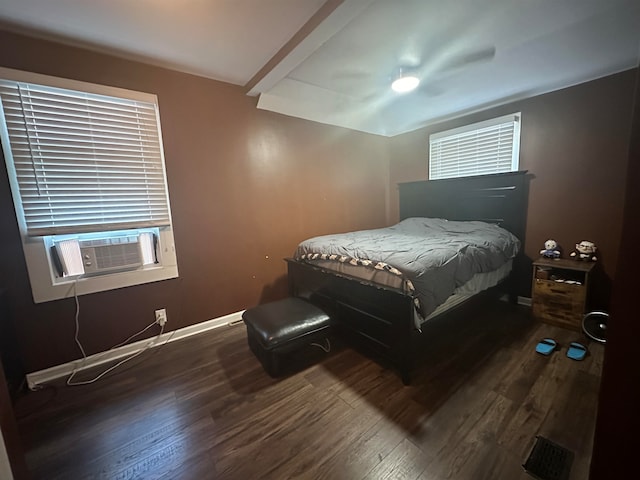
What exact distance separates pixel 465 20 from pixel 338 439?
9.27 feet

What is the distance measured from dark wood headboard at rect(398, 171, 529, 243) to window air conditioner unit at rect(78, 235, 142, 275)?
366cm

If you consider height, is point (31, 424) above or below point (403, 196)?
below

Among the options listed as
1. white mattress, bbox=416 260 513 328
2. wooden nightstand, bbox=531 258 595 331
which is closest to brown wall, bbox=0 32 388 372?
white mattress, bbox=416 260 513 328

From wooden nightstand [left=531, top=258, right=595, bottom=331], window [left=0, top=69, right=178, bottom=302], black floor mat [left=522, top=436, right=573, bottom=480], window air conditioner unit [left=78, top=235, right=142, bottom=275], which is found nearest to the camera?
black floor mat [left=522, top=436, right=573, bottom=480]

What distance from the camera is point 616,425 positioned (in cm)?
54

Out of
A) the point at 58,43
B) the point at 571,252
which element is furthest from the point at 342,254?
the point at 58,43

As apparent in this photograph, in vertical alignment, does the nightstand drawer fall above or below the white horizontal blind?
below

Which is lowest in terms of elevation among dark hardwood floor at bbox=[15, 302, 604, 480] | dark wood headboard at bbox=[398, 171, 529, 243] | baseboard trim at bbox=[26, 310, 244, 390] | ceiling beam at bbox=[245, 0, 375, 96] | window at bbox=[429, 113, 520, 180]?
dark hardwood floor at bbox=[15, 302, 604, 480]

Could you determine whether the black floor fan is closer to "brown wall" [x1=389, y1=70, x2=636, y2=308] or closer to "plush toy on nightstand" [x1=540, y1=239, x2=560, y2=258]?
"brown wall" [x1=389, y1=70, x2=636, y2=308]

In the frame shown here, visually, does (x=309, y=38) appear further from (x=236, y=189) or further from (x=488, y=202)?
(x=488, y=202)

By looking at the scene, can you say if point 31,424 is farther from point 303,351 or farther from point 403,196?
point 403,196

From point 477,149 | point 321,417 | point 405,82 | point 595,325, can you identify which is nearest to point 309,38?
point 405,82

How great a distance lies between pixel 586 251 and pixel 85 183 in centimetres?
459

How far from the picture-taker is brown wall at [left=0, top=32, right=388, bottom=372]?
1.91 m
